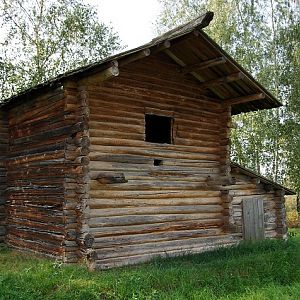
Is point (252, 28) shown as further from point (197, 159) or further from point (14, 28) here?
point (197, 159)

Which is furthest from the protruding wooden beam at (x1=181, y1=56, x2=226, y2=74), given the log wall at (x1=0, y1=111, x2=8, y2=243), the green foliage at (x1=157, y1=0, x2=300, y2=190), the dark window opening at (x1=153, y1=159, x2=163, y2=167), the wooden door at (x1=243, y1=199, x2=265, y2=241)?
the green foliage at (x1=157, y1=0, x2=300, y2=190)

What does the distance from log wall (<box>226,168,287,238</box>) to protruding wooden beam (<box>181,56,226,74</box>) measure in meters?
3.97

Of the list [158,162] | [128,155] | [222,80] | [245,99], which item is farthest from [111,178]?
[245,99]

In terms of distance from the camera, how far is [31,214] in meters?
11.5

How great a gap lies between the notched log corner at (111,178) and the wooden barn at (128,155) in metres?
0.02

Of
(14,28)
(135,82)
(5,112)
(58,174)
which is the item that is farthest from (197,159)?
(14,28)

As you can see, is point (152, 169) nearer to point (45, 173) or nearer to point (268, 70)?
point (45, 173)

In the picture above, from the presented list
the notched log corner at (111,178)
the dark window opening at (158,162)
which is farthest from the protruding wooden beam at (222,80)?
the notched log corner at (111,178)

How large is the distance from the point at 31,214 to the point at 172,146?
4.13 metres

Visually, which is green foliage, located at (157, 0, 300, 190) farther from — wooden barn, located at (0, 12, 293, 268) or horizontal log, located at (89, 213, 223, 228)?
horizontal log, located at (89, 213, 223, 228)

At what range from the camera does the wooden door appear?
A: 48.4 feet

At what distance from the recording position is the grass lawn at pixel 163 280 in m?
7.57

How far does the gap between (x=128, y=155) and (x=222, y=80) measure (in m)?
3.44

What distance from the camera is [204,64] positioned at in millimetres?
11438
